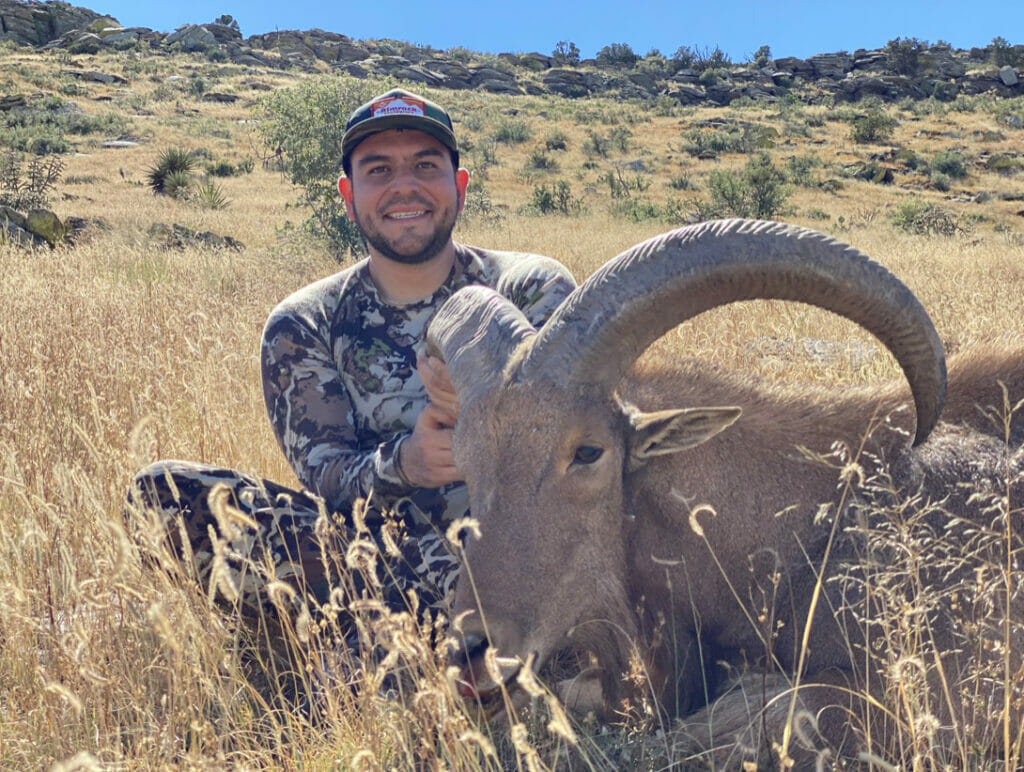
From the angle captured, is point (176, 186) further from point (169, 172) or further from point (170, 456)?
point (170, 456)

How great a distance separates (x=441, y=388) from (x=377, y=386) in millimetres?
1020

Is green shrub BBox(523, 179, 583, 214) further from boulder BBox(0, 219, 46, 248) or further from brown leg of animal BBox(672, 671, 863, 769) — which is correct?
brown leg of animal BBox(672, 671, 863, 769)

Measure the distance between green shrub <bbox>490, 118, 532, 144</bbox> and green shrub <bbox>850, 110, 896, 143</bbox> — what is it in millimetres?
19131

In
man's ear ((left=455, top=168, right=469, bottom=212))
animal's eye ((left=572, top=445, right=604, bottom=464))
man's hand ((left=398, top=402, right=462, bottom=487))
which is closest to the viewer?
animal's eye ((left=572, top=445, right=604, bottom=464))

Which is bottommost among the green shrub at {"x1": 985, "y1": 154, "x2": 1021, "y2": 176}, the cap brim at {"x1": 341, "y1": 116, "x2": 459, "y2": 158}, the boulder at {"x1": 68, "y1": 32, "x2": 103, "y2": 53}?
the cap brim at {"x1": 341, "y1": 116, "x2": 459, "y2": 158}

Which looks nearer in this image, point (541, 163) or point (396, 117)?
point (396, 117)

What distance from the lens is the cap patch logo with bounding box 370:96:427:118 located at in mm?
5094

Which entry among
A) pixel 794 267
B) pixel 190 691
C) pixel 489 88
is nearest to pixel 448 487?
pixel 190 691

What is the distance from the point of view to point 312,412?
4.83 m

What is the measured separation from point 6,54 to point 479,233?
69691 millimetres

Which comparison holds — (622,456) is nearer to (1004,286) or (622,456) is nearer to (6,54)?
(1004,286)

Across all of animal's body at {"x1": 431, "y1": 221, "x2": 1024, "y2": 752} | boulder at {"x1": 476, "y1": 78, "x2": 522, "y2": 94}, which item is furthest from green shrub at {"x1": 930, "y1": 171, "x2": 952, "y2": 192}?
boulder at {"x1": 476, "y1": 78, "x2": 522, "y2": 94}

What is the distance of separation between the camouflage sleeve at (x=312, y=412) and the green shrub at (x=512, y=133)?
46.6m

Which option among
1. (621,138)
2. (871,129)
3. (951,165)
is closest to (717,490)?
(951,165)
